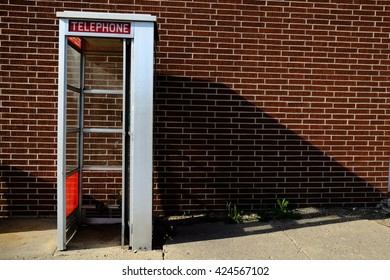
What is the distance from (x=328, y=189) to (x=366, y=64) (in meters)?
1.90

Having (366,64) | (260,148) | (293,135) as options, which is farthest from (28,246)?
(366,64)

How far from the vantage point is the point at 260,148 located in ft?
19.4

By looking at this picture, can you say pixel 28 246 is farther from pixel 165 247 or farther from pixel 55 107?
pixel 55 107

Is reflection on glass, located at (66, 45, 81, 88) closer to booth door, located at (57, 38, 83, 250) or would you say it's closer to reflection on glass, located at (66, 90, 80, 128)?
booth door, located at (57, 38, 83, 250)

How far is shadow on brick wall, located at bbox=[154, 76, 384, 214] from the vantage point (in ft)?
18.9

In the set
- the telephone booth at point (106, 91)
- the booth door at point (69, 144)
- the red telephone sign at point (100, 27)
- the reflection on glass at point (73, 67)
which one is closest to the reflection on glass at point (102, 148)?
the telephone booth at point (106, 91)

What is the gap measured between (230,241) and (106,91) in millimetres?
2325

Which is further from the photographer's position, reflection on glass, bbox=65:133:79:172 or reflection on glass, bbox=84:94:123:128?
reflection on glass, bbox=84:94:123:128

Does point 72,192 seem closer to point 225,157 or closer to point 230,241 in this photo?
point 230,241

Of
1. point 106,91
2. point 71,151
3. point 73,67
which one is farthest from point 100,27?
point 71,151

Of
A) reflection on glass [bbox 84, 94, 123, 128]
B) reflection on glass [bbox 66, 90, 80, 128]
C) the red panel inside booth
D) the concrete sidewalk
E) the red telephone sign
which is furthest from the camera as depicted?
reflection on glass [bbox 84, 94, 123, 128]

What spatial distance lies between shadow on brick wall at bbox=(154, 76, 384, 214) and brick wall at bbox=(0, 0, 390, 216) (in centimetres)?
1

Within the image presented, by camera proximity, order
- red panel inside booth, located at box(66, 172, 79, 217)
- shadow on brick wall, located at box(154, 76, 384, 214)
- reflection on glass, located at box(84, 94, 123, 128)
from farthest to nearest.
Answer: shadow on brick wall, located at box(154, 76, 384, 214)
reflection on glass, located at box(84, 94, 123, 128)
red panel inside booth, located at box(66, 172, 79, 217)

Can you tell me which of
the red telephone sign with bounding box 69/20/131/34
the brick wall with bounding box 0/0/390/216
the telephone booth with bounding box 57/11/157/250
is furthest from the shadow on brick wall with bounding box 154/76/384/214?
the red telephone sign with bounding box 69/20/131/34
